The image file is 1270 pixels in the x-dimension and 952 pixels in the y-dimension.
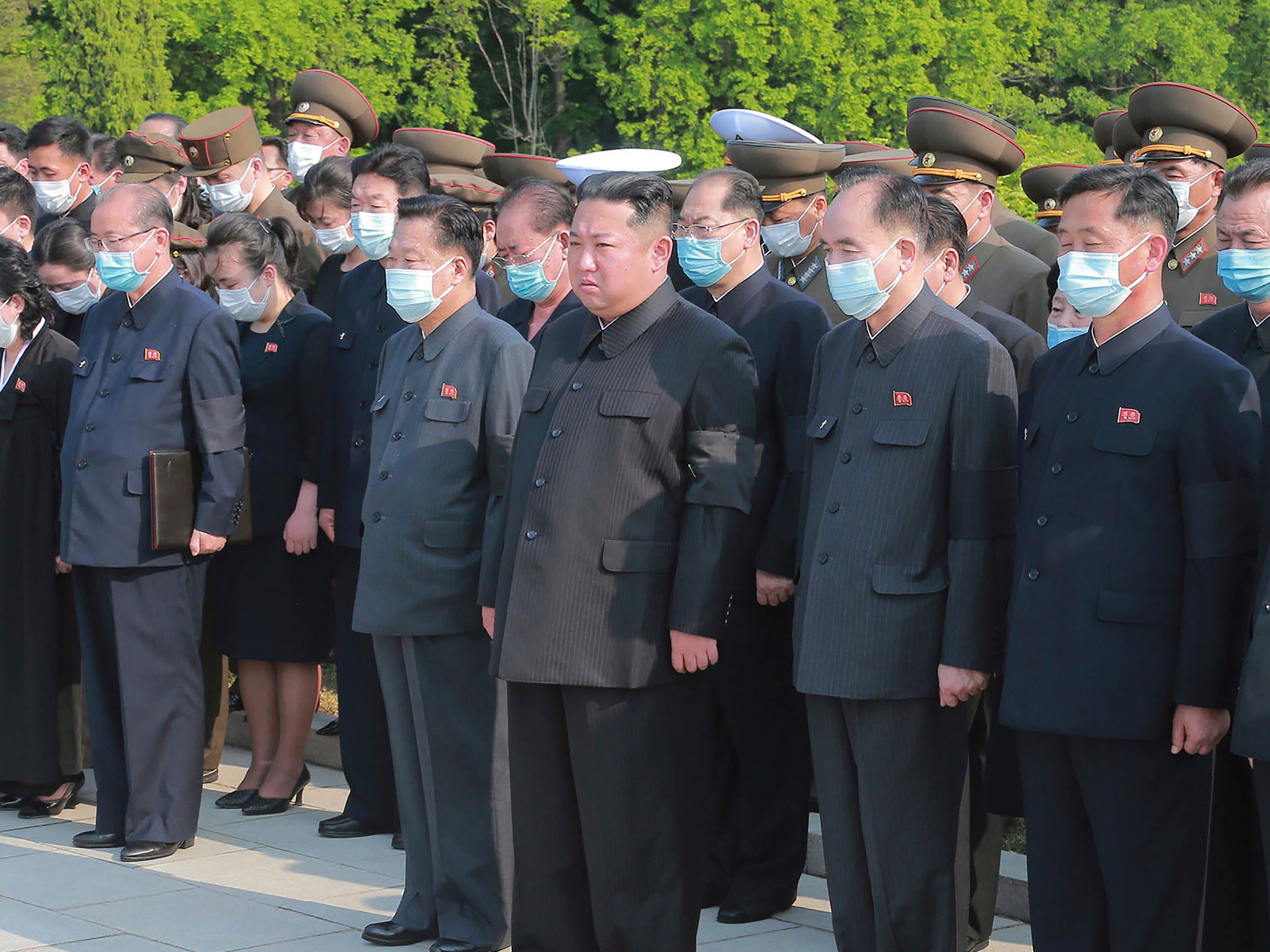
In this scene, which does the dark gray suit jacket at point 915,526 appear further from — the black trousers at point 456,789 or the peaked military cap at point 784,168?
the peaked military cap at point 784,168

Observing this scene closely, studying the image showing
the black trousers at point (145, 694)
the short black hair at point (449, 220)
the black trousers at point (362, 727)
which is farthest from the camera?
the black trousers at point (362, 727)

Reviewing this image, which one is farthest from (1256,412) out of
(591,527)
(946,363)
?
(591,527)

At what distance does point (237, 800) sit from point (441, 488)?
8.07ft

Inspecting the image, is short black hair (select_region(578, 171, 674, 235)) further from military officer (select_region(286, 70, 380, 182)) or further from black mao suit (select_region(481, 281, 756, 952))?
military officer (select_region(286, 70, 380, 182))

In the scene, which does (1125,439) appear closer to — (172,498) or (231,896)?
(231,896)

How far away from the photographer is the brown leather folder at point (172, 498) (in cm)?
642

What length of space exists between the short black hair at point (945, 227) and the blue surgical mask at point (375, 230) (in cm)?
228

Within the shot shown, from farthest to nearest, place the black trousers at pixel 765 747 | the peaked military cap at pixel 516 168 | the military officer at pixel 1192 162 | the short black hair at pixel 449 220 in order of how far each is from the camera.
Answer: the peaked military cap at pixel 516 168, the military officer at pixel 1192 162, the black trousers at pixel 765 747, the short black hair at pixel 449 220

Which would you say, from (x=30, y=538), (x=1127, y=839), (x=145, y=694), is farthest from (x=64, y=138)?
(x=1127, y=839)

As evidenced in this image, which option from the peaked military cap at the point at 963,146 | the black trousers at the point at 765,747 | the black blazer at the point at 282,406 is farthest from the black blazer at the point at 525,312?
the peaked military cap at the point at 963,146

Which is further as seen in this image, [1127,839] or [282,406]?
[282,406]

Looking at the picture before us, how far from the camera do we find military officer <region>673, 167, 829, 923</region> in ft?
18.5

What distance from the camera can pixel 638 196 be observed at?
Answer: 189 inches

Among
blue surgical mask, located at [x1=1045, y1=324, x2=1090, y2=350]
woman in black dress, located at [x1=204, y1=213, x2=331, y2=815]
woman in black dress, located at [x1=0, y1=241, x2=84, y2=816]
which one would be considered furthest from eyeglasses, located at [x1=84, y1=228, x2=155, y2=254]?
blue surgical mask, located at [x1=1045, y1=324, x2=1090, y2=350]
